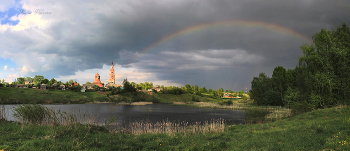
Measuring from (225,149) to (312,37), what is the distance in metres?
43.3

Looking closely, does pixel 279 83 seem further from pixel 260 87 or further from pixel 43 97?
pixel 43 97

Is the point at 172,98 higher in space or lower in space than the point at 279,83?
lower

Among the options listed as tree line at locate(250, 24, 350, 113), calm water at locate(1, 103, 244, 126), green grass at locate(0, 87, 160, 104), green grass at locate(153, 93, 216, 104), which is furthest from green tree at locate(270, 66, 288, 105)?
green grass at locate(0, 87, 160, 104)

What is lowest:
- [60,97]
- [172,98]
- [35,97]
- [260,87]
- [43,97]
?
[172,98]

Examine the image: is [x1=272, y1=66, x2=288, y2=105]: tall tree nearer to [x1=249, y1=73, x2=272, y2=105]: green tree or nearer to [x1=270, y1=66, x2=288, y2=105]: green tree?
[x1=270, y1=66, x2=288, y2=105]: green tree

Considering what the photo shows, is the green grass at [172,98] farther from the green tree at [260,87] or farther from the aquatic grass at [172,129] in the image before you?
the aquatic grass at [172,129]

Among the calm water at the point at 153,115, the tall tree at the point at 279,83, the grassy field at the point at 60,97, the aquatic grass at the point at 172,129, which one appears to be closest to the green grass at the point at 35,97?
the grassy field at the point at 60,97

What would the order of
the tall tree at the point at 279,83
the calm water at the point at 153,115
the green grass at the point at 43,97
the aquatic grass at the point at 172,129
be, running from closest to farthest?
the aquatic grass at the point at 172,129 → the calm water at the point at 153,115 → the tall tree at the point at 279,83 → the green grass at the point at 43,97

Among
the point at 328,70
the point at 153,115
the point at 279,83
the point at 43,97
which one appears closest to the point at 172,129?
the point at 153,115

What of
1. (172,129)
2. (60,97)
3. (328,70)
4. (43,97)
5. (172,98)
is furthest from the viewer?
(172,98)

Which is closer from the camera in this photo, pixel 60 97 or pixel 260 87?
pixel 260 87

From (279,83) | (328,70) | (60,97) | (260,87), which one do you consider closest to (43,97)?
(60,97)

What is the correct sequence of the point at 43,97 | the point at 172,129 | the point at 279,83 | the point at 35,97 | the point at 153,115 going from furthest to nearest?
the point at 43,97
the point at 35,97
the point at 279,83
the point at 153,115
the point at 172,129

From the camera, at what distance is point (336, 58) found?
117 feet
